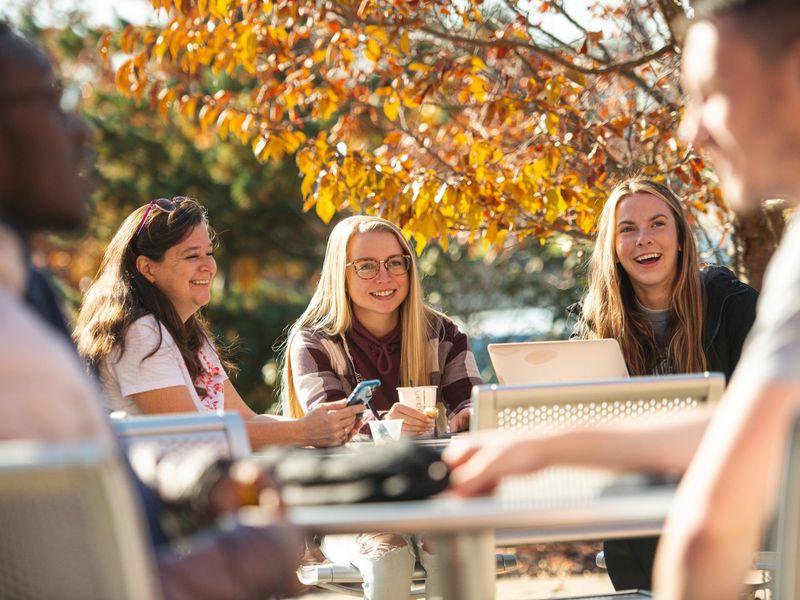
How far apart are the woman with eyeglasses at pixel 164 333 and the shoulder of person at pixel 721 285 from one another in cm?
156

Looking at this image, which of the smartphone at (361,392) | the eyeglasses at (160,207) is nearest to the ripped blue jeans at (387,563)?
the smartphone at (361,392)

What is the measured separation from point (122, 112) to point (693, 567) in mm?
13319

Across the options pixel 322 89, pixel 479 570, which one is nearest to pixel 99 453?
pixel 479 570

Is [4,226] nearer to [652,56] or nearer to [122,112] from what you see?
[652,56]

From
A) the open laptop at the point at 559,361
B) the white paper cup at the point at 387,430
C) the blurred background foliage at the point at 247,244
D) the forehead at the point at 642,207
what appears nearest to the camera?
the white paper cup at the point at 387,430

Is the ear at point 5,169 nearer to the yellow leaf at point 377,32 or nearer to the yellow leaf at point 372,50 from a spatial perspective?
the yellow leaf at point 377,32

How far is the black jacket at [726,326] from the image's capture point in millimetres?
4312

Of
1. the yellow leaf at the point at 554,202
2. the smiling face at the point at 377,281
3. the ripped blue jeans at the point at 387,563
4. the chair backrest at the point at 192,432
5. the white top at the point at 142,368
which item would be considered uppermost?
the yellow leaf at the point at 554,202

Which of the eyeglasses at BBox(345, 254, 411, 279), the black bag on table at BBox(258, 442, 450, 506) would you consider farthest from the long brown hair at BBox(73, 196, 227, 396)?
the black bag on table at BBox(258, 442, 450, 506)

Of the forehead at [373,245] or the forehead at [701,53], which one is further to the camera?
the forehead at [373,245]

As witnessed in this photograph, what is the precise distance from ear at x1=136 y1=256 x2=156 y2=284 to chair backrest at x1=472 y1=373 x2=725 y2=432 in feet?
7.39

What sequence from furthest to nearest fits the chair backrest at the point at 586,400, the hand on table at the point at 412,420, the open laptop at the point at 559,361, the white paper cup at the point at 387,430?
the hand on table at the point at 412,420
the open laptop at the point at 559,361
the white paper cup at the point at 387,430
the chair backrest at the point at 586,400

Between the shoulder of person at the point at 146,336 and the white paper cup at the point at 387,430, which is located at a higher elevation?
the shoulder of person at the point at 146,336

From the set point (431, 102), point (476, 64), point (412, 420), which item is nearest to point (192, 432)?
point (412, 420)
